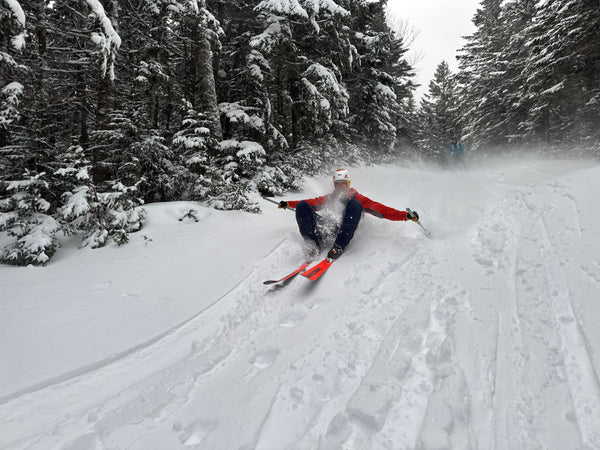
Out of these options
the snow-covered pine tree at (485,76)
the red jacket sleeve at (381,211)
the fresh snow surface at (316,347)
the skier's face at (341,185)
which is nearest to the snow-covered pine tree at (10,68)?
the fresh snow surface at (316,347)

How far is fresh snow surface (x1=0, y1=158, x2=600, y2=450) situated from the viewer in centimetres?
163

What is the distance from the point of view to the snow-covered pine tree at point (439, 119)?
30.5 m

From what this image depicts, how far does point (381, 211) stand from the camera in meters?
4.44

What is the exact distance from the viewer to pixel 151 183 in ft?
21.9

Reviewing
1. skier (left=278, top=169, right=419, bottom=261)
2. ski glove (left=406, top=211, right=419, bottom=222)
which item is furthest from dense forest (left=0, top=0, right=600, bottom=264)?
ski glove (left=406, top=211, right=419, bottom=222)

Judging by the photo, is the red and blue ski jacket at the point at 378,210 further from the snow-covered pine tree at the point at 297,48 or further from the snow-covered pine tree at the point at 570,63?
the snow-covered pine tree at the point at 570,63

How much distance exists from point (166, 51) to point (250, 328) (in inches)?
384

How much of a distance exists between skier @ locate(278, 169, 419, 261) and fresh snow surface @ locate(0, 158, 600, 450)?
310mm

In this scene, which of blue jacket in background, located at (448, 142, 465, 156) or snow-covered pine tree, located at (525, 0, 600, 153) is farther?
blue jacket in background, located at (448, 142, 465, 156)

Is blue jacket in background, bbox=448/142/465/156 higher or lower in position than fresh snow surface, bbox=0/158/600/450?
higher

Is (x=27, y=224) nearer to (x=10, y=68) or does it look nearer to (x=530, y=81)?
(x=10, y=68)

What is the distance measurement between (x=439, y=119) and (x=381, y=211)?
3360 centimetres

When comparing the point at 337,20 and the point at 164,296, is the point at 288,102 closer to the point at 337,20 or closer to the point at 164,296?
the point at 337,20

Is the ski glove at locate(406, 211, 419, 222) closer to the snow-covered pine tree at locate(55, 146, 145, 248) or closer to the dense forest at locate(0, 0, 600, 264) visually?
the dense forest at locate(0, 0, 600, 264)
